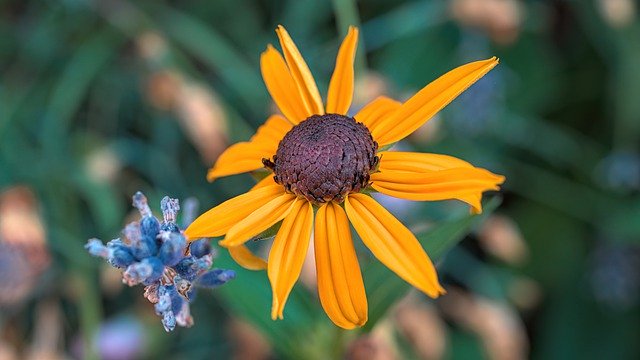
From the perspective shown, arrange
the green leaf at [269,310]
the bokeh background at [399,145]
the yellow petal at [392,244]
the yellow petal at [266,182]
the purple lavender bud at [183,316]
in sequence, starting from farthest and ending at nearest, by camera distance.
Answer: the bokeh background at [399,145] < the green leaf at [269,310] < the yellow petal at [266,182] < the purple lavender bud at [183,316] < the yellow petal at [392,244]

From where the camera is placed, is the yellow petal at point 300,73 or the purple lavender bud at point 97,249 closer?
the purple lavender bud at point 97,249

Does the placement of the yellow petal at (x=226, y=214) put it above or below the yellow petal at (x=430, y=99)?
below

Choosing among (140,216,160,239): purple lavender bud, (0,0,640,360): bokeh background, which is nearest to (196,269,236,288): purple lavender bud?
(140,216,160,239): purple lavender bud

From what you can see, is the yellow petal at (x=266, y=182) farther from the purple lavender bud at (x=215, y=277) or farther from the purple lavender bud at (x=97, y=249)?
the purple lavender bud at (x=97, y=249)

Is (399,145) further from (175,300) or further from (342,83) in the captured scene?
(175,300)

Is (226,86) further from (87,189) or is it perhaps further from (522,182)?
(522,182)

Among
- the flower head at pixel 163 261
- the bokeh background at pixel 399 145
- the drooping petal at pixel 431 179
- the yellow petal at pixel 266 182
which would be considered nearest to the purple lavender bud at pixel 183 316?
the flower head at pixel 163 261

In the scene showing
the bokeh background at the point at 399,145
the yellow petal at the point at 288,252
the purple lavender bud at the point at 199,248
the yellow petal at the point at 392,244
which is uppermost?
the yellow petal at the point at 392,244
